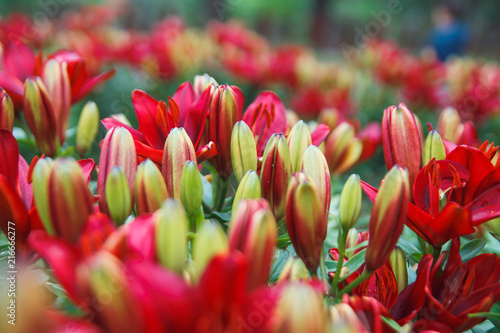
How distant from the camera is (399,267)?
23.7 inches

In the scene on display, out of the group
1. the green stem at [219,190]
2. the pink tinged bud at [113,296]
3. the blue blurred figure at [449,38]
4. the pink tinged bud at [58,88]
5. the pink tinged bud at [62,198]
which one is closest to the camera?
the pink tinged bud at [113,296]

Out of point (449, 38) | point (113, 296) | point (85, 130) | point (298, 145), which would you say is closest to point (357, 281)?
point (298, 145)

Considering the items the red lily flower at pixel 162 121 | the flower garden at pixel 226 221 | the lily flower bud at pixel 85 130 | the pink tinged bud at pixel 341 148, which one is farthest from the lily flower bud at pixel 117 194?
the pink tinged bud at pixel 341 148

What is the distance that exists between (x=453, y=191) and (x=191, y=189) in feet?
1.14

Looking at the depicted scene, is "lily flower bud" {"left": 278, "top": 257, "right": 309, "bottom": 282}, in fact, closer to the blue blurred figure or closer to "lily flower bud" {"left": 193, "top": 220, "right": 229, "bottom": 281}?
"lily flower bud" {"left": 193, "top": 220, "right": 229, "bottom": 281}

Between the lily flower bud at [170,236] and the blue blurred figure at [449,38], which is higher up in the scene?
the blue blurred figure at [449,38]

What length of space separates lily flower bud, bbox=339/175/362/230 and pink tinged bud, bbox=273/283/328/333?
10.6 inches

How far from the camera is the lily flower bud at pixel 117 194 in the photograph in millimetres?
527

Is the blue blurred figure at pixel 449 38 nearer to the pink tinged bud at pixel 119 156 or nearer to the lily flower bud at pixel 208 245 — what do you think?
the pink tinged bud at pixel 119 156

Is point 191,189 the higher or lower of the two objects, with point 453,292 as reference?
higher

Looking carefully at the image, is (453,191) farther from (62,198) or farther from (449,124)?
(62,198)

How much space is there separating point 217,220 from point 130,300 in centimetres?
33

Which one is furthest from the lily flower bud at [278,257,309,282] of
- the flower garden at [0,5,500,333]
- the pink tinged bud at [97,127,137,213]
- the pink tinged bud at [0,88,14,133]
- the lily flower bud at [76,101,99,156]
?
the lily flower bud at [76,101,99,156]

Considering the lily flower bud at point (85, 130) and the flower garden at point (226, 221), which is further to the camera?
the lily flower bud at point (85, 130)
